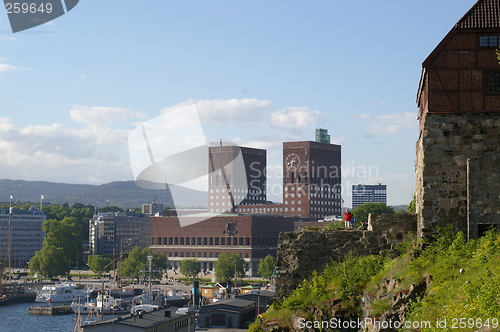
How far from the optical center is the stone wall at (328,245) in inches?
1272

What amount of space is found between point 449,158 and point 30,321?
13137 centimetres

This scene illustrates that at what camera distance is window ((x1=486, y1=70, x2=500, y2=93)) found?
104ft

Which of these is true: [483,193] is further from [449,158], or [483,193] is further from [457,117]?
[457,117]

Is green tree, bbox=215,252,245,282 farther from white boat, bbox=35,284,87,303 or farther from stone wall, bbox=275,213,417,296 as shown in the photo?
stone wall, bbox=275,213,417,296

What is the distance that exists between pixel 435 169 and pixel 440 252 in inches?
143

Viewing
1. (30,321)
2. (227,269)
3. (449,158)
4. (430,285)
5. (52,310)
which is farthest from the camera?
(227,269)

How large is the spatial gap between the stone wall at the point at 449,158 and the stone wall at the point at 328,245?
1285mm

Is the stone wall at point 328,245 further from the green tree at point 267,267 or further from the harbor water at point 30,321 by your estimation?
the green tree at point 267,267

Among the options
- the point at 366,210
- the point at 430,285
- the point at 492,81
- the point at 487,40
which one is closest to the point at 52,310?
the point at 366,210

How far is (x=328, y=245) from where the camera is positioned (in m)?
32.8

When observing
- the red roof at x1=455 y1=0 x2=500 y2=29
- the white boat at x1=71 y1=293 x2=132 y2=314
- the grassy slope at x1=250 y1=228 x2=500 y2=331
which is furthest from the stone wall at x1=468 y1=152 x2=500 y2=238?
the white boat at x1=71 y1=293 x2=132 y2=314

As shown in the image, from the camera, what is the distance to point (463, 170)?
1229 inches

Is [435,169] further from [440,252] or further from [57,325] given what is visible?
[57,325]

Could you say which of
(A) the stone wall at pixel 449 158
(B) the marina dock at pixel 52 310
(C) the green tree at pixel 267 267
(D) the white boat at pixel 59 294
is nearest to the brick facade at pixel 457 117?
(A) the stone wall at pixel 449 158
